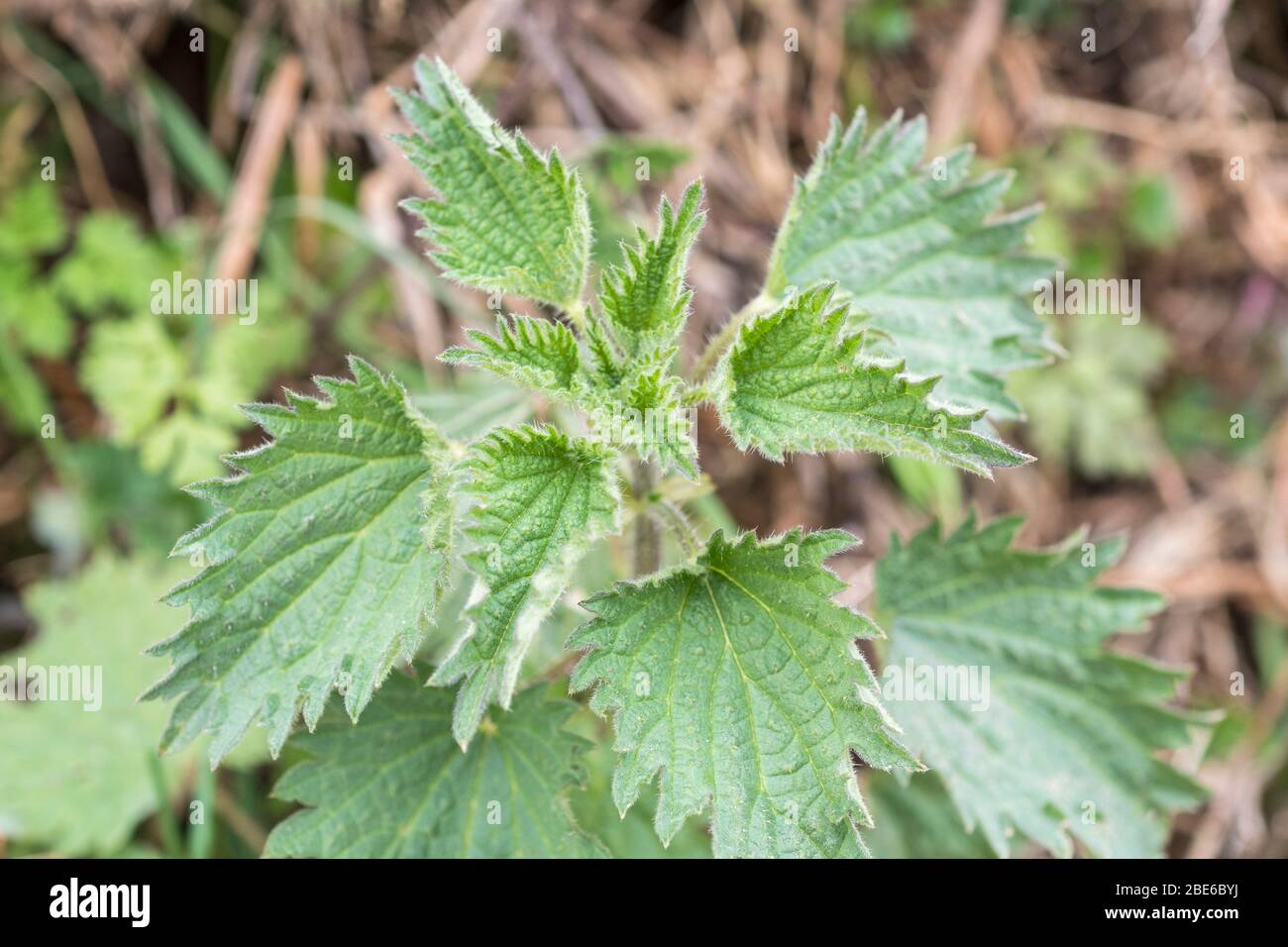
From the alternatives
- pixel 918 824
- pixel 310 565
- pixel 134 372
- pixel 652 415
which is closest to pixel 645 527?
pixel 652 415

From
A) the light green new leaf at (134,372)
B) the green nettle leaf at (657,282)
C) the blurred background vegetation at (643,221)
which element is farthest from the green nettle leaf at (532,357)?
the light green new leaf at (134,372)

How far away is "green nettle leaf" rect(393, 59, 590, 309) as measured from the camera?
2186mm

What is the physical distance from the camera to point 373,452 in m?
2.17

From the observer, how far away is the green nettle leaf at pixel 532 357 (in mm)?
1968

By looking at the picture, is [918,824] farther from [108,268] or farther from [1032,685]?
[108,268]

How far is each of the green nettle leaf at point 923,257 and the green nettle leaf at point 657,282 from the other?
450mm

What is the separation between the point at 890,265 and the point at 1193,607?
2.44 metres

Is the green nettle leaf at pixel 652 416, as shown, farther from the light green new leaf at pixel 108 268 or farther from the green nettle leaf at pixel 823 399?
the light green new leaf at pixel 108 268

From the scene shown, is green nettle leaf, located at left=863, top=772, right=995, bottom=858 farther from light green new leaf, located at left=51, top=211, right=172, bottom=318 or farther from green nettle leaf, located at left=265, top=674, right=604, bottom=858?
light green new leaf, located at left=51, top=211, right=172, bottom=318

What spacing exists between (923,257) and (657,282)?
83 cm

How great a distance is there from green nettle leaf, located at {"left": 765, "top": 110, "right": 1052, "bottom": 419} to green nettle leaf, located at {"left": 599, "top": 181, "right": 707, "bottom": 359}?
450 mm

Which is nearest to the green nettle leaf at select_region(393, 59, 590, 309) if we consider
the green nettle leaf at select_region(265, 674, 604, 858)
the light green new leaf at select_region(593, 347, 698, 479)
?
the light green new leaf at select_region(593, 347, 698, 479)

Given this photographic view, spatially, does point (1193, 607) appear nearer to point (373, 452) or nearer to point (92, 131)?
point (373, 452)
